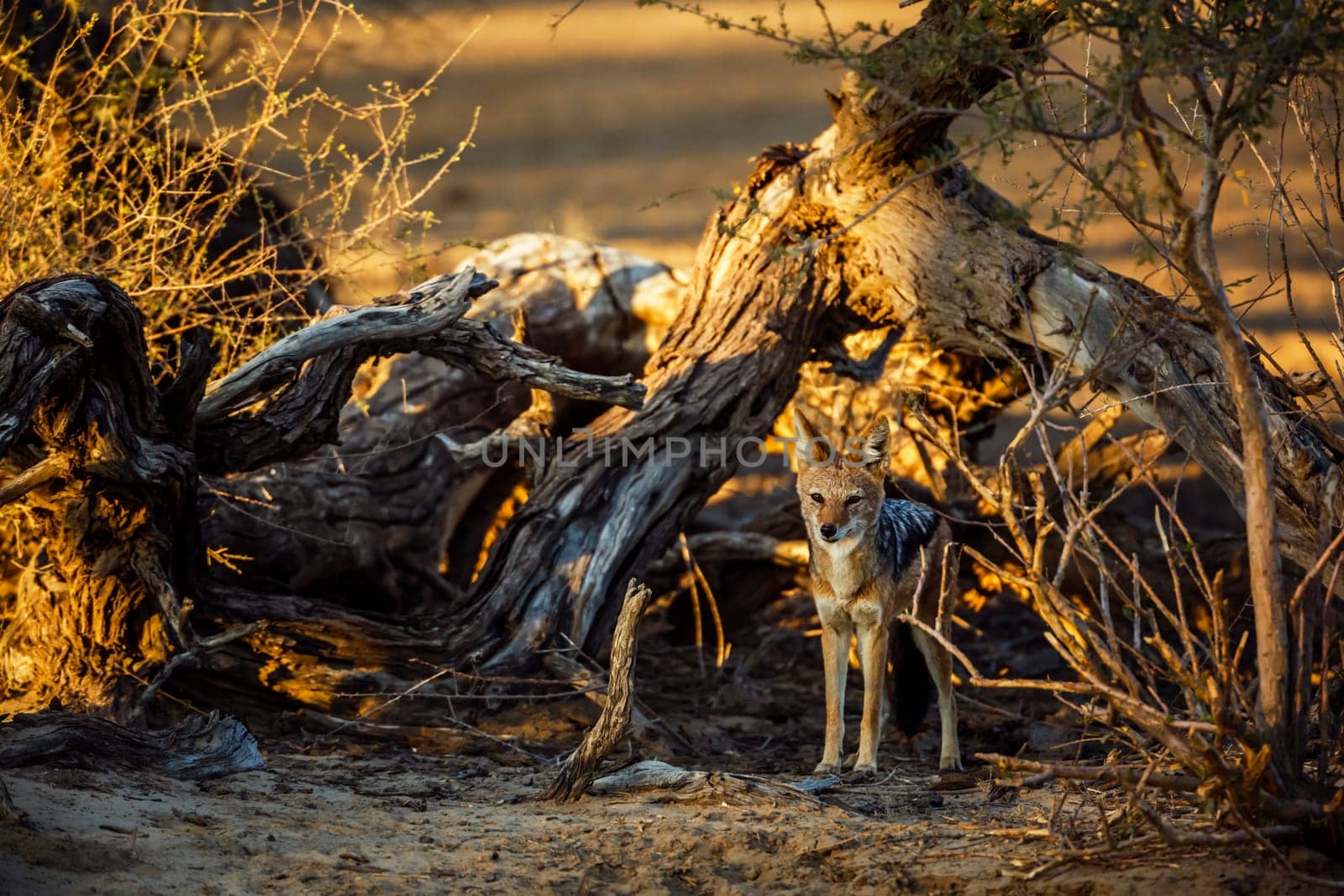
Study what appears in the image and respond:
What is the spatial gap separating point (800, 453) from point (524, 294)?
9.03ft

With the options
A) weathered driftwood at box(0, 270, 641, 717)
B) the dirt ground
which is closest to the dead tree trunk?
weathered driftwood at box(0, 270, 641, 717)

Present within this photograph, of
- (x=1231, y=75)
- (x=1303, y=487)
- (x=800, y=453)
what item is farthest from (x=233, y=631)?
(x=1303, y=487)

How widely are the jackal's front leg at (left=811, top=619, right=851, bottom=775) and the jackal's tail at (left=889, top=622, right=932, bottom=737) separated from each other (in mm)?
528

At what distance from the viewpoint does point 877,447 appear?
5895 mm

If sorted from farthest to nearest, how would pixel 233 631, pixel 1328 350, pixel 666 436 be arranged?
pixel 1328 350, pixel 666 436, pixel 233 631

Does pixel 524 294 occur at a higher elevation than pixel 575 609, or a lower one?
higher

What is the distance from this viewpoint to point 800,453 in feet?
19.8

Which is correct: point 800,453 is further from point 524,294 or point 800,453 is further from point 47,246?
point 47,246

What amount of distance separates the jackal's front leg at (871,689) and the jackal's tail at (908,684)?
19.0 inches

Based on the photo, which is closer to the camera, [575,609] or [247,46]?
[575,609]

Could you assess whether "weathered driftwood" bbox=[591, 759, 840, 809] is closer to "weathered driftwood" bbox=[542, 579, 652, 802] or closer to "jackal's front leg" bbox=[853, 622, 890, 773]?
"weathered driftwood" bbox=[542, 579, 652, 802]

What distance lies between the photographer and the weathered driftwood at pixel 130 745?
4.22 metres

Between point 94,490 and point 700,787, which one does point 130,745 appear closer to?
point 94,490

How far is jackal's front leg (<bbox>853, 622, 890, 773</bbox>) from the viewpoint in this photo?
5.46 metres
